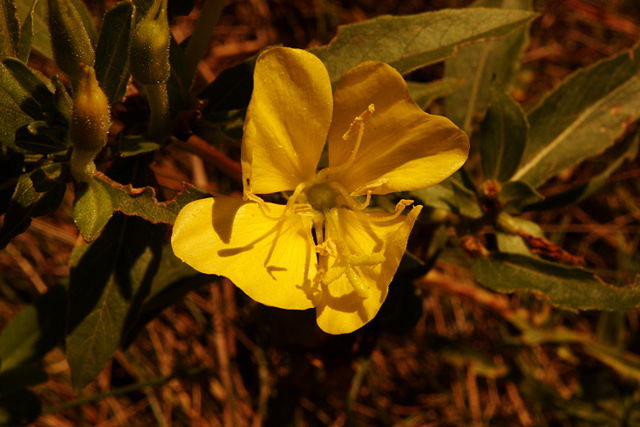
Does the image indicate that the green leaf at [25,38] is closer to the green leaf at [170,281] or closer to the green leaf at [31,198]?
the green leaf at [31,198]

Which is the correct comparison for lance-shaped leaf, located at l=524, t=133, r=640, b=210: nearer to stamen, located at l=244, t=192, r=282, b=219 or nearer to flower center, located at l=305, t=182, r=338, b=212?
flower center, located at l=305, t=182, r=338, b=212

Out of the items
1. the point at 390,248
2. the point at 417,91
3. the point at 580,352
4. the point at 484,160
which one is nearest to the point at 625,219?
the point at 580,352

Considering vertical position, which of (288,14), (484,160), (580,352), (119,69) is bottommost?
(580,352)

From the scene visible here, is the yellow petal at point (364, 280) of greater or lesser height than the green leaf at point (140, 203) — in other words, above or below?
below

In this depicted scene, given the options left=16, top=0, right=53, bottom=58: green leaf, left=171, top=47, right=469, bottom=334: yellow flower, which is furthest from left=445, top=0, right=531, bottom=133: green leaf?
left=16, top=0, right=53, bottom=58: green leaf

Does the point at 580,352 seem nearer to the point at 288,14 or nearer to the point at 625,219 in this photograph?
the point at 625,219

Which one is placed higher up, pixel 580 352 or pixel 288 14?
pixel 288 14

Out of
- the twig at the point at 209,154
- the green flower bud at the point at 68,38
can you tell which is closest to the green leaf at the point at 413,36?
the twig at the point at 209,154
